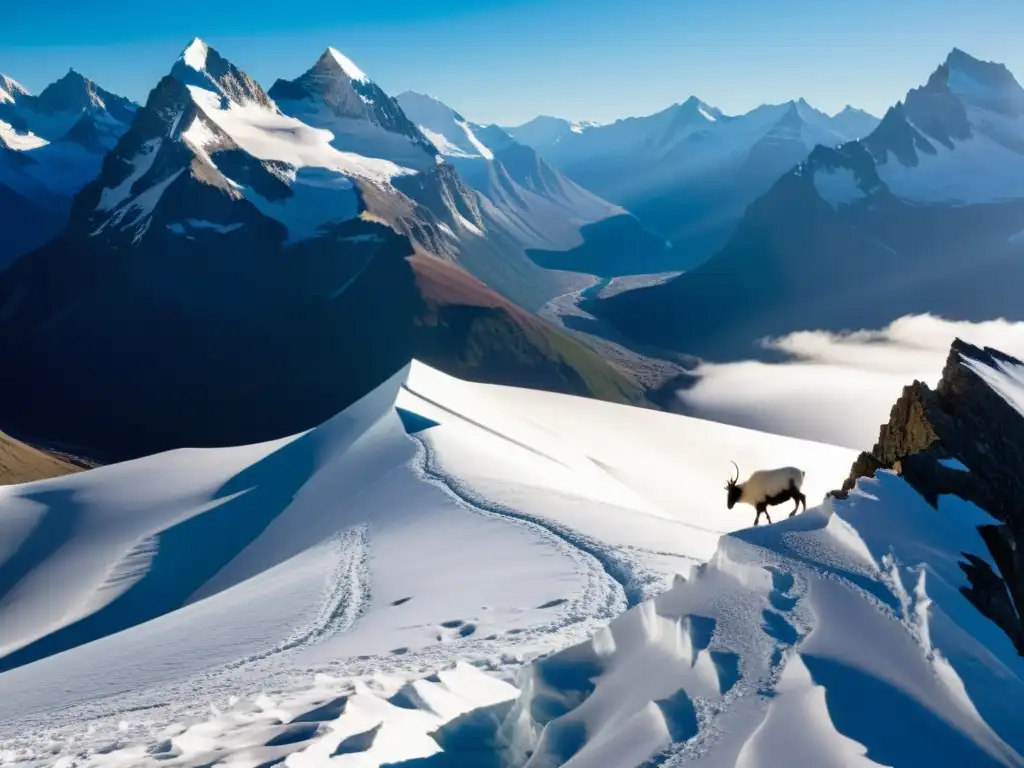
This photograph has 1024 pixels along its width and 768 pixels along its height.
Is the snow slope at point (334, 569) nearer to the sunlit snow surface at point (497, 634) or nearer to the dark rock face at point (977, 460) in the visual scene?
the sunlit snow surface at point (497, 634)

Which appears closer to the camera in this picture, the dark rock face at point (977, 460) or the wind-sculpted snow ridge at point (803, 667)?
the wind-sculpted snow ridge at point (803, 667)

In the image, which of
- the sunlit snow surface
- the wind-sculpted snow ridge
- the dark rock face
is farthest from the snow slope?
the dark rock face

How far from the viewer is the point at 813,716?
9.72 metres

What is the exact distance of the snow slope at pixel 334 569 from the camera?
15477mm

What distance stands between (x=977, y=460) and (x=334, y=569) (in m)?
20.6

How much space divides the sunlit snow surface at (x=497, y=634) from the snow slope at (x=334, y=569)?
0.42 ft

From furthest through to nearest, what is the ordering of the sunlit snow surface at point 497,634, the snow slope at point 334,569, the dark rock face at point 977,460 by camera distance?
the snow slope at point 334,569 < the dark rock face at point 977,460 < the sunlit snow surface at point 497,634

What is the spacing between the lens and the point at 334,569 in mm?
28734

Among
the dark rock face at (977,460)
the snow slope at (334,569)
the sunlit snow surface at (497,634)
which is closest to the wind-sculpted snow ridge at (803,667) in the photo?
the sunlit snow surface at (497,634)

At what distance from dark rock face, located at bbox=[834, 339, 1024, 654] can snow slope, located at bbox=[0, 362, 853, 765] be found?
748cm

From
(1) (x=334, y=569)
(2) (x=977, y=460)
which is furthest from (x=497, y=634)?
(1) (x=334, y=569)

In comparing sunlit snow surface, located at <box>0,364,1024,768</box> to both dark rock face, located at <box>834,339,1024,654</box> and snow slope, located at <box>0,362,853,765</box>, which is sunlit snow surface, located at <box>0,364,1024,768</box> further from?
dark rock face, located at <box>834,339,1024,654</box>

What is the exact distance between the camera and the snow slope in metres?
15.5

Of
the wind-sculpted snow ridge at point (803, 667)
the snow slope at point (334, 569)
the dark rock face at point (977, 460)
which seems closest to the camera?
the wind-sculpted snow ridge at point (803, 667)
